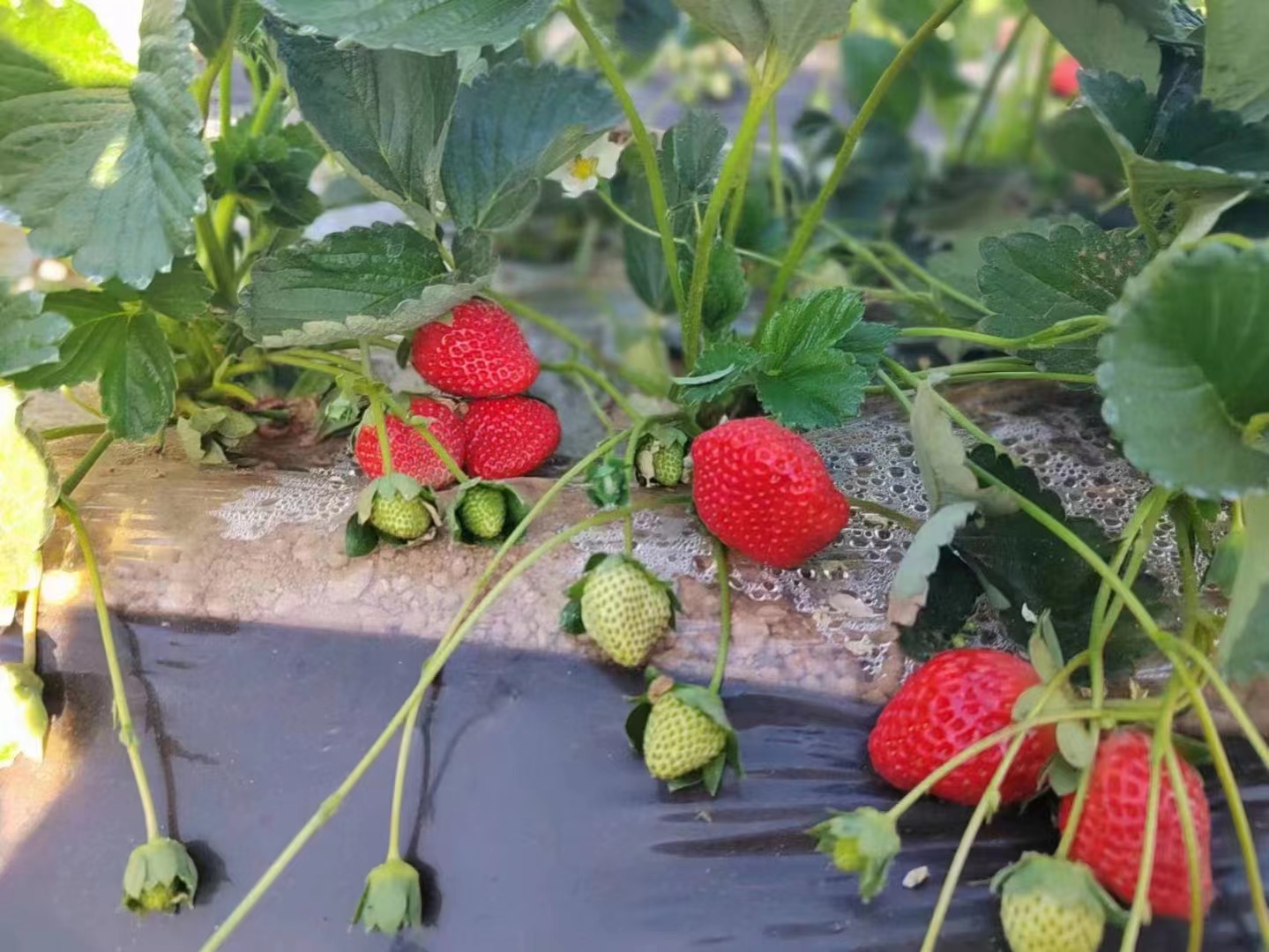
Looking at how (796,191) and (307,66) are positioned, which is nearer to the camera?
(307,66)

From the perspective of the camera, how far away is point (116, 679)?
0.60 metres

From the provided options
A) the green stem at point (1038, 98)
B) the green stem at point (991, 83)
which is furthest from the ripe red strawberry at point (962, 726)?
the green stem at point (1038, 98)

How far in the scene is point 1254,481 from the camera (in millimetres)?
481

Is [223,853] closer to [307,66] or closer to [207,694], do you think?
[207,694]

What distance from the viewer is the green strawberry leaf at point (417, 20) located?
0.52 metres

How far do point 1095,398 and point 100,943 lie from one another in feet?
2.58

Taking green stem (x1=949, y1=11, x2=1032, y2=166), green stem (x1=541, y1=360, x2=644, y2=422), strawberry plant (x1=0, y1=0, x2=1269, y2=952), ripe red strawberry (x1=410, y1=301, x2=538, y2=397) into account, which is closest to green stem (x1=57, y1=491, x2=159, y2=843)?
strawberry plant (x1=0, y1=0, x2=1269, y2=952)

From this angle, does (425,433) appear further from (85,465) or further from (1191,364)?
(1191,364)

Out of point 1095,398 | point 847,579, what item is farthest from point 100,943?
Answer: point 1095,398

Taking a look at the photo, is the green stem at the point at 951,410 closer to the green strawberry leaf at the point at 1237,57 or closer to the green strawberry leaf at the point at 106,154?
the green strawberry leaf at the point at 1237,57

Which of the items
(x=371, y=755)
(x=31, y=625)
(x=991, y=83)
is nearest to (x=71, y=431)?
(x=31, y=625)

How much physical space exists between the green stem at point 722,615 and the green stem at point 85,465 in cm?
41

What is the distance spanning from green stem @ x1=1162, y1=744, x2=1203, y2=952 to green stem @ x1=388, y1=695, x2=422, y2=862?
35cm

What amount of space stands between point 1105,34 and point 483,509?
19.7 inches
